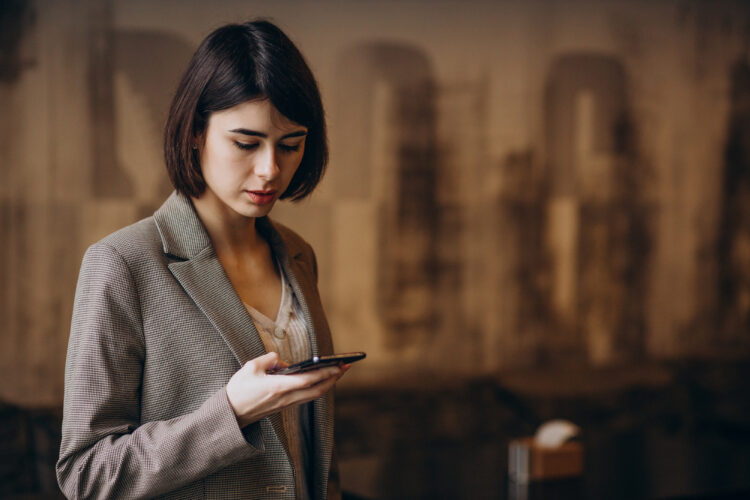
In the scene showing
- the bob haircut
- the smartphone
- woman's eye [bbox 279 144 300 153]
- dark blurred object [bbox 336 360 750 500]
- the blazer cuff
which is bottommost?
dark blurred object [bbox 336 360 750 500]

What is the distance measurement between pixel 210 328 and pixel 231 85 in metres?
0.43

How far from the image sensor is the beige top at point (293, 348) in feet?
5.03

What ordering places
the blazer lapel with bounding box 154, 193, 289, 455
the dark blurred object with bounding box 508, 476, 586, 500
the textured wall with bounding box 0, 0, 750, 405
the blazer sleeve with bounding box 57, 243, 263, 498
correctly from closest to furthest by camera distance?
the blazer sleeve with bounding box 57, 243, 263, 498
the blazer lapel with bounding box 154, 193, 289, 455
the dark blurred object with bounding box 508, 476, 586, 500
the textured wall with bounding box 0, 0, 750, 405

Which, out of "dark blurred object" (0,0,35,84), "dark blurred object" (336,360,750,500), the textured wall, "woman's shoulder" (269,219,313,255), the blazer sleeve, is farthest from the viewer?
the textured wall

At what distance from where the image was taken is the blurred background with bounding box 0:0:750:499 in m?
3.18

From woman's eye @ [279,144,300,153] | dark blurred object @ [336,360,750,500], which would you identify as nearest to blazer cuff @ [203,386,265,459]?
woman's eye @ [279,144,300,153]

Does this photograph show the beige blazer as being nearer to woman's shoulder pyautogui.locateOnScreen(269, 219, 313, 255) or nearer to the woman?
the woman

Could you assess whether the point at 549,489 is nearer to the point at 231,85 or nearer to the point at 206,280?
the point at 206,280

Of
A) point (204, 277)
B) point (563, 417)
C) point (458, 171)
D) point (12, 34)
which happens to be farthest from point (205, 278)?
point (563, 417)

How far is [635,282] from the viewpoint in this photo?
14.8 ft

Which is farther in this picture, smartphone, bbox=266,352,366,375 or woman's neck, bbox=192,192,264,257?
woman's neck, bbox=192,192,264,257

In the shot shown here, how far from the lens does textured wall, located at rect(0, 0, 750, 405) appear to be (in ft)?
10.5

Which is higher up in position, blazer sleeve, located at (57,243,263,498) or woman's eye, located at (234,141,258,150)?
woman's eye, located at (234,141,258,150)

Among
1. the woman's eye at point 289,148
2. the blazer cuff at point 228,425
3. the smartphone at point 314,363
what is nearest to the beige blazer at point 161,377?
the blazer cuff at point 228,425
